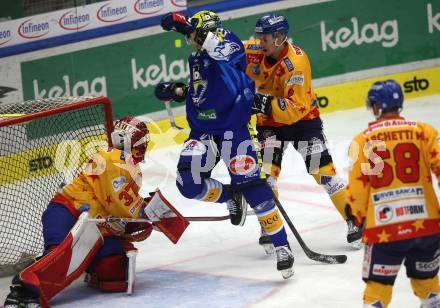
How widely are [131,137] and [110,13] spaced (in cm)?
335

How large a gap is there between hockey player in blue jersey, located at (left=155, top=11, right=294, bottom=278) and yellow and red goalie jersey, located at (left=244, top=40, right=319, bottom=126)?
247 mm

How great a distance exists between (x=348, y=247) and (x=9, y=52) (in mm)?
3772

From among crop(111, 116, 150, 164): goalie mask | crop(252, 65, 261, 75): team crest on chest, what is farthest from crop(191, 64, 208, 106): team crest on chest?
crop(252, 65, 261, 75): team crest on chest

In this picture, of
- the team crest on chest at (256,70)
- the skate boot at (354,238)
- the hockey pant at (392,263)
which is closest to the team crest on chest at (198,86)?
the team crest on chest at (256,70)

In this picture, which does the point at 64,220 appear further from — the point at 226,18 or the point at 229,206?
the point at 226,18

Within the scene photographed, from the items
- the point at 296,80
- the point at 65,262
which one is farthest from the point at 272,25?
the point at 65,262

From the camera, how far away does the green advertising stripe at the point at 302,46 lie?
856 centimetres

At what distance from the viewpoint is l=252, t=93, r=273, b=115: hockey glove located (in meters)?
5.51

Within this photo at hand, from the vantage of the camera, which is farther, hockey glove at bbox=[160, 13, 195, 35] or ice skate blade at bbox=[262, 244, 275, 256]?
ice skate blade at bbox=[262, 244, 275, 256]

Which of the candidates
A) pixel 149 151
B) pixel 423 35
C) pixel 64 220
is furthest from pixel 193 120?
pixel 423 35

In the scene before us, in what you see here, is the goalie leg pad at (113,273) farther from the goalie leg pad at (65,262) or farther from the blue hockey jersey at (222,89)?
the blue hockey jersey at (222,89)

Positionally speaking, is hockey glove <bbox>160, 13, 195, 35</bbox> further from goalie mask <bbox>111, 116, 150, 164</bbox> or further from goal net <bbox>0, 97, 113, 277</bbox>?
goal net <bbox>0, 97, 113, 277</bbox>

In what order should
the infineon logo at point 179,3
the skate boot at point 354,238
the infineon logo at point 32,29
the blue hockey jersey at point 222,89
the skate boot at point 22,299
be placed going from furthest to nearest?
→ the infineon logo at point 179,3
the infineon logo at point 32,29
the skate boot at point 354,238
the blue hockey jersey at point 222,89
the skate boot at point 22,299

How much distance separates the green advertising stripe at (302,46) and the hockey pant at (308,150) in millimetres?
3027
